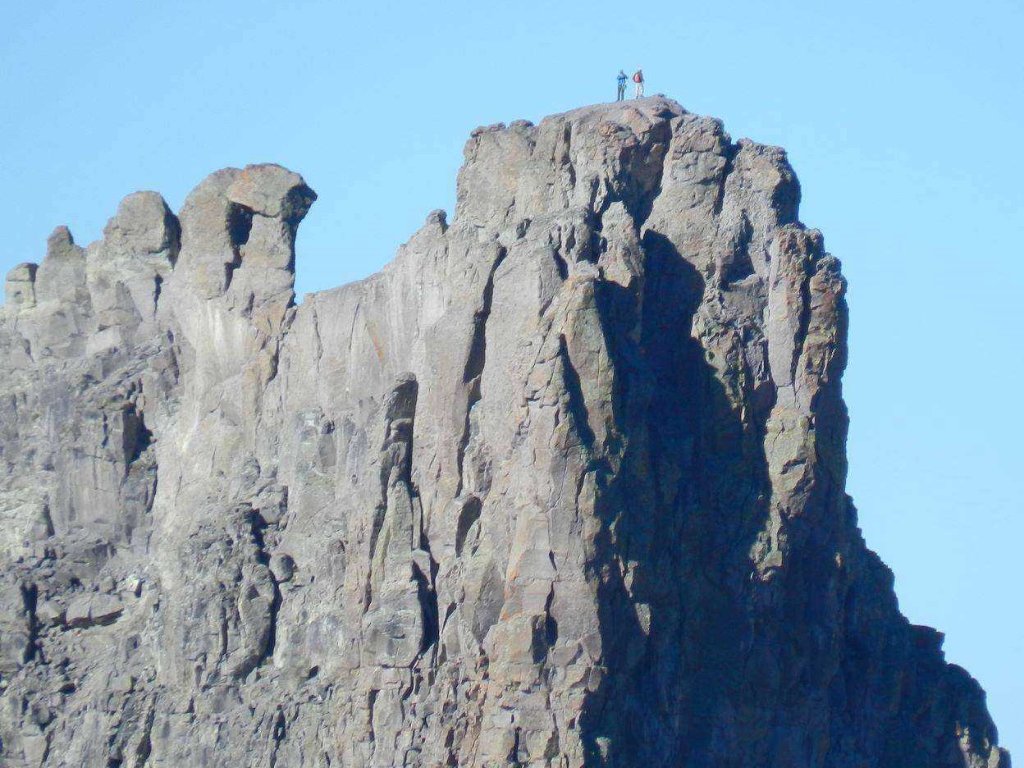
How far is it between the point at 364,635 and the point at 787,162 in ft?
67.7

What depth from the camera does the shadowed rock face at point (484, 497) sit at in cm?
11512

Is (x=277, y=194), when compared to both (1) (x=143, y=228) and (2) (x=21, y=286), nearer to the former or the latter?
(1) (x=143, y=228)

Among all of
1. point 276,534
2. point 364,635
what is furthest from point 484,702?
point 276,534

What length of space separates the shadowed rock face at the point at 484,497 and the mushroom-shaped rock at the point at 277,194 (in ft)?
0.47

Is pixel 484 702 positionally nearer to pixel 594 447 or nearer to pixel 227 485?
pixel 594 447

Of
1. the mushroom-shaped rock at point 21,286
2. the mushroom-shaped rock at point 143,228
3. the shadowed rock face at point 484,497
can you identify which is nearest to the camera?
the shadowed rock face at point 484,497

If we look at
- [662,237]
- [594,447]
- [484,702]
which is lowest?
[484,702]

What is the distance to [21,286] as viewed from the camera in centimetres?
13950

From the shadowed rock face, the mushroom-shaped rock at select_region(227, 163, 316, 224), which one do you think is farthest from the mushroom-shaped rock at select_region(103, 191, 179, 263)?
the mushroom-shaped rock at select_region(227, 163, 316, 224)

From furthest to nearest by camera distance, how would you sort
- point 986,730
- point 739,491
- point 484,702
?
point 986,730 → point 739,491 → point 484,702

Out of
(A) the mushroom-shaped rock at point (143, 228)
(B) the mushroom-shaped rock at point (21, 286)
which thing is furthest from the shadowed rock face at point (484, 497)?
(B) the mushroom-shaped rock at point (21, 286)

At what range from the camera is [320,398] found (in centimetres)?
12700

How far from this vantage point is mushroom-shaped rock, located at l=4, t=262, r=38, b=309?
13925 centimetres

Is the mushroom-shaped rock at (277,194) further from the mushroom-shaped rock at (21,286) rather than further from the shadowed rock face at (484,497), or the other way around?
the mushroom-shaped rock at (21,286)
